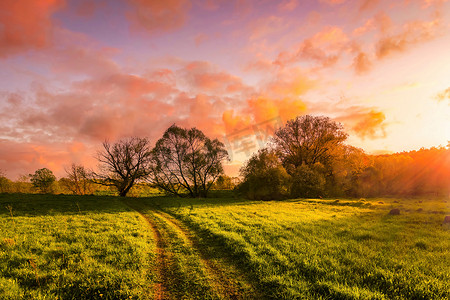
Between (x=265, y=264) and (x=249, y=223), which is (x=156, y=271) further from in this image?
(x=249, y=223)

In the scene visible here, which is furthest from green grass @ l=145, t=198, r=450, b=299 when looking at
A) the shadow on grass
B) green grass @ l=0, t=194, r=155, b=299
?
the shadow on grass

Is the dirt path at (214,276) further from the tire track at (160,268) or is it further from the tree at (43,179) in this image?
the tree at (43,179)

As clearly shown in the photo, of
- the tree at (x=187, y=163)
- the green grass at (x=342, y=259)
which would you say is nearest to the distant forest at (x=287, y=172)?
the tree at (x=187, y=163)

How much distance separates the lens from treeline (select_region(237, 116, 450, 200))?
40094 mm

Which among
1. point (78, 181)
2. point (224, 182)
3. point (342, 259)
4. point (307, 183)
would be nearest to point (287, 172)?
point (307, 183)

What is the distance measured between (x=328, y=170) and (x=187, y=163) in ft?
109

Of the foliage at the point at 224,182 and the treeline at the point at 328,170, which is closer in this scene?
the treeline at the point at 328,170

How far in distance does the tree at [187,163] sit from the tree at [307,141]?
644 inches

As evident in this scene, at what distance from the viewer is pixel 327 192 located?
42219mm

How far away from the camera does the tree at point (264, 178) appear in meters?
39.3

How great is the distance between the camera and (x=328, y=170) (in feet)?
143

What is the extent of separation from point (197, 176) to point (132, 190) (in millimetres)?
17636

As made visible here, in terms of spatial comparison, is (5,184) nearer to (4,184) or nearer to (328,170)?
(4,184)

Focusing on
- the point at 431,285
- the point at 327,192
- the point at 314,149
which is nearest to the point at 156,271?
the point at 431,285
